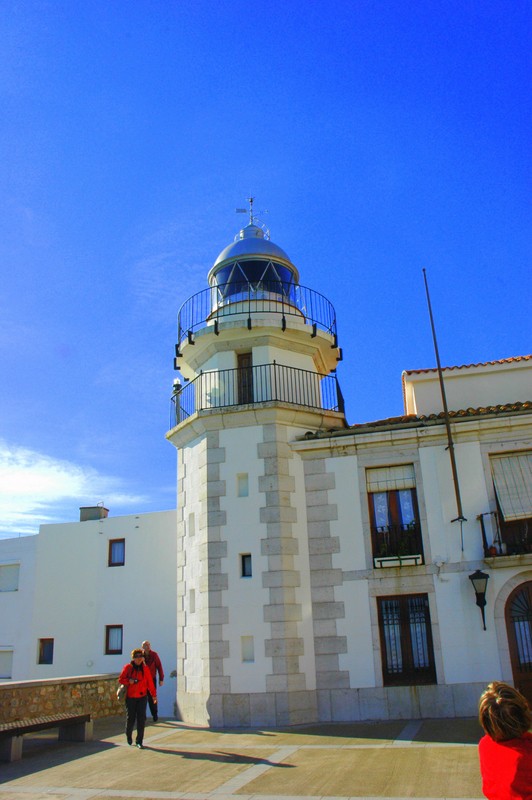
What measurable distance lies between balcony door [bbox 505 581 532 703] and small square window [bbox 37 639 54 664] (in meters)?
12.5

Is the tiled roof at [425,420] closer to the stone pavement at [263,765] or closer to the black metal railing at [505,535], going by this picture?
the black metal railing at [505,535]

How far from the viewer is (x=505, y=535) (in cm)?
1250

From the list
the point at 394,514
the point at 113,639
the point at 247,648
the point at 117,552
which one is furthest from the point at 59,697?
the point at 394,514

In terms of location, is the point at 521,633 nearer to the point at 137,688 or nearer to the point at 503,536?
the point at 503,536

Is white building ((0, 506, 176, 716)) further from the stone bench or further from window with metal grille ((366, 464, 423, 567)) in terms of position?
window with metal grille ((366, 464, 423, 567))

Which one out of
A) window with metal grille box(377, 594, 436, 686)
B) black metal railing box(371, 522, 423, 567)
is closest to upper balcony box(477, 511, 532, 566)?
black metal railing box(371, 522, 423, 567)

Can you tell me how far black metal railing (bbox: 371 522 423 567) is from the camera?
12.9 meters

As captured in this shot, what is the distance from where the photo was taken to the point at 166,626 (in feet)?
Answer: 57.0

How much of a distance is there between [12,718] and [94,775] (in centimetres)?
325

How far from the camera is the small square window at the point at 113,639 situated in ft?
58.6

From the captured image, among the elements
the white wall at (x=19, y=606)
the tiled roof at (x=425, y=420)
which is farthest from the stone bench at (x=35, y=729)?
the white wall at (x=19, y=606)

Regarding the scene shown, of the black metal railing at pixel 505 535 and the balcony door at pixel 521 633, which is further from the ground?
the black metal railing at pixel 505 535

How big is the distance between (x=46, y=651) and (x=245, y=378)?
10.0 meters

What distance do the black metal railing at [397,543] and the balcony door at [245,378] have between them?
4.04 meters
